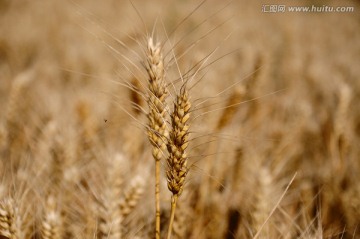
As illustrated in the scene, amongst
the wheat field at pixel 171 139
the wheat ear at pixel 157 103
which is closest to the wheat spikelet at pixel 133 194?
the wheat field at pixel 171 139

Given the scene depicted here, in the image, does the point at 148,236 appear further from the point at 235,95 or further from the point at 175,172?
the point at 235,95

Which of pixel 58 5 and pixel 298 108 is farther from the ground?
pixel 58 5

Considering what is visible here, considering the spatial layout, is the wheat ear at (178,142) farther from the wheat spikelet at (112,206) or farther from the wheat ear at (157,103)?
the wheat spikelet at (112,206)

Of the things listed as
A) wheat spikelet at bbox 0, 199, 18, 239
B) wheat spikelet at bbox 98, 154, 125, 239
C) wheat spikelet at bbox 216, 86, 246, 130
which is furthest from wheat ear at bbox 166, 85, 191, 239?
wheat spikelet at bbox 216, 86, 246, 130

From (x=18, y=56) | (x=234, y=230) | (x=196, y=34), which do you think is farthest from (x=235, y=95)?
(x=196, y=34)

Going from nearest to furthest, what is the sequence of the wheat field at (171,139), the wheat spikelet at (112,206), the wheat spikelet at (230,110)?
the wheat field at (171,139) → the wheat spikelet at (112,206) → the wheat spikelet at (230,110)

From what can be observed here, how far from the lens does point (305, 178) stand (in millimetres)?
1666

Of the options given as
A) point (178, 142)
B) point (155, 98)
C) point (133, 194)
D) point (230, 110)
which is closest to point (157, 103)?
point (155, 98)

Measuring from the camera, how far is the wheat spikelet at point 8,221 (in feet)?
2.48

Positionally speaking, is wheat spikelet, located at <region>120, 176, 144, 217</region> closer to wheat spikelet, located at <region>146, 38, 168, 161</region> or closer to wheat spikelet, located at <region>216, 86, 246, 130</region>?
wheat spikelet, located at <region>146, 38, 168, 161</region>

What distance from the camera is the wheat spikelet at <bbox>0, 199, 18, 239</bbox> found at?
756 millimetres

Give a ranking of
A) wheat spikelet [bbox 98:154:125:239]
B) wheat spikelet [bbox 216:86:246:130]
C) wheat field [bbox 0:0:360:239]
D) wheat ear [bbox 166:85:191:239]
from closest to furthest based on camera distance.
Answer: wheat ear [bbox 166:85:191:239] < wheat field [bbox 0:0:360:239] < wheat spikelet [bbox 98:154:125:239] < wheat spikelet [bbox 216:86:246:130]

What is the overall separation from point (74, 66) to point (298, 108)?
6.49 ft

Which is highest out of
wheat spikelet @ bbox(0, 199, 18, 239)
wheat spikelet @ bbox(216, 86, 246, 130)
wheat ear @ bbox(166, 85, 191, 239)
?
wheat spikelet @ bbox(216, 86, 246, 130)
